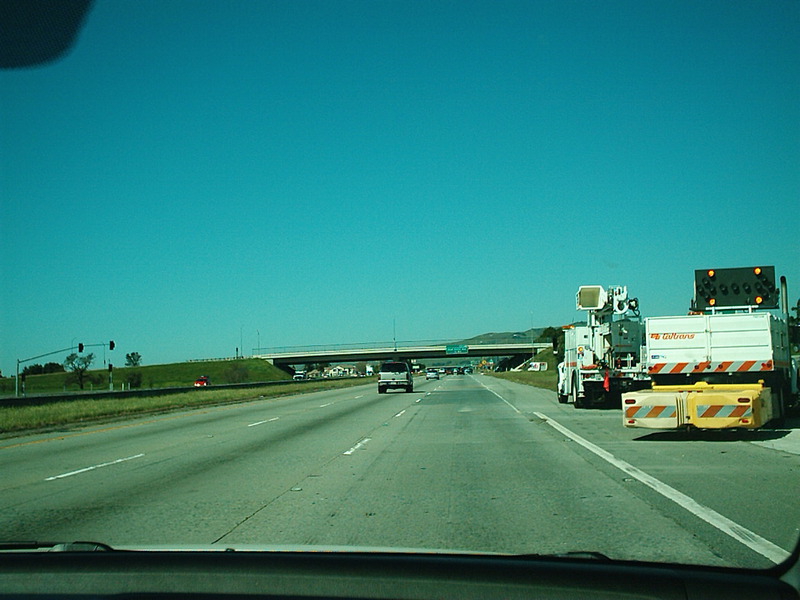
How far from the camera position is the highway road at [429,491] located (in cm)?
762

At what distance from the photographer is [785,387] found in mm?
19812

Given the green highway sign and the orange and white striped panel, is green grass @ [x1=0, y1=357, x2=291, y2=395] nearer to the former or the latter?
the green highway sign

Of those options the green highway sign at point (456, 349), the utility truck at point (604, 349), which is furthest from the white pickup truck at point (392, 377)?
the green highway sign at point (456, 349)

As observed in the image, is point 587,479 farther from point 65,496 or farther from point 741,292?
point 741,292


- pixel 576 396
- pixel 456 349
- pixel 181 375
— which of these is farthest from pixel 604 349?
pixel 181 375

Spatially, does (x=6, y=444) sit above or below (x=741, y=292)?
below

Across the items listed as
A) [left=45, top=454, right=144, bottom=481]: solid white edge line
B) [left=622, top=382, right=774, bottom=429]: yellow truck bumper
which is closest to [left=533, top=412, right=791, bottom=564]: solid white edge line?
[left=622, top=382, right=774, bottom=429]: yellow truck bumper

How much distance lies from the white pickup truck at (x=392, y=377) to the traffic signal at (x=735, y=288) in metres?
32.6

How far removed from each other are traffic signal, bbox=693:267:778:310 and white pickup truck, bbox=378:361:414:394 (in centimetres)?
3263

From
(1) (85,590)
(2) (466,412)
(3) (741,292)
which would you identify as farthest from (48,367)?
(1) (85,590)

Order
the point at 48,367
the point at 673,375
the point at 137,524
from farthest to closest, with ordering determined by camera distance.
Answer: the point at 48,367, the point at 673,375, the point at 137,524

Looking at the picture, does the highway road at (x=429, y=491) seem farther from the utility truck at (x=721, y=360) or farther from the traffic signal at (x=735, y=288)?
the traffic signal at (x=735, y=288)

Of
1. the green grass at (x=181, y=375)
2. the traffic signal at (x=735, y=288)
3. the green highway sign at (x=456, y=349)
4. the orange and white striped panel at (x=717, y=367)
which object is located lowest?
the green grass at (x=181, y=375)

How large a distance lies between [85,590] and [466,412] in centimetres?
2526
